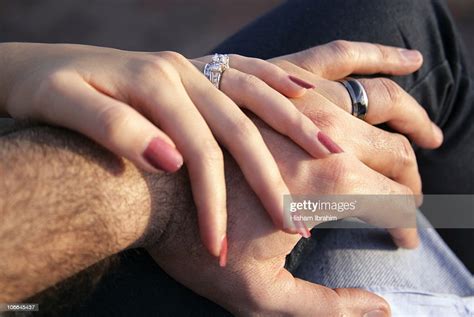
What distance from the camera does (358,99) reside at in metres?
1.13

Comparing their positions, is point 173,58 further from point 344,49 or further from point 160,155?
point 344,49

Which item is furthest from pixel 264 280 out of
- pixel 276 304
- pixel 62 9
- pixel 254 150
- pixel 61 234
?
pixel 62 9

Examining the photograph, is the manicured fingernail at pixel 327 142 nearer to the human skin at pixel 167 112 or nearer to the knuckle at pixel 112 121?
the human skin at pixel 167 112

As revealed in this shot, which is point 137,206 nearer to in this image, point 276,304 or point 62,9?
point 276,304

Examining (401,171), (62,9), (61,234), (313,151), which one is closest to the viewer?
(61,234)

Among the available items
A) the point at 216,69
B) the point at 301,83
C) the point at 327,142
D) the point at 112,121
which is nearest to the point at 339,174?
the point at 327,142

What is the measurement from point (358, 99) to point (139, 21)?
205cm

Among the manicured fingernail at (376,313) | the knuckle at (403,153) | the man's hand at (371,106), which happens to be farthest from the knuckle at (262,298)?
the knuckle at (403,153)

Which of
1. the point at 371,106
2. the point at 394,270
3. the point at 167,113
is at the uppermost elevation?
the point at 167,113

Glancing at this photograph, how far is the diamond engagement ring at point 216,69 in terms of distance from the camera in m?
1.02

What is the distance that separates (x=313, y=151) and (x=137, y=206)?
11.2 inches

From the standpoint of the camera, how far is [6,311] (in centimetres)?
84

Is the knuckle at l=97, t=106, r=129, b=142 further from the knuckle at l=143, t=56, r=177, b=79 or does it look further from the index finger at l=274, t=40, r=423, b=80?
the index finger at l=274, t=40, r=423, b=80

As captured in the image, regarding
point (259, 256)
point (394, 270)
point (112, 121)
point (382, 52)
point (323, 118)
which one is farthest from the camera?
point (382, 52)
